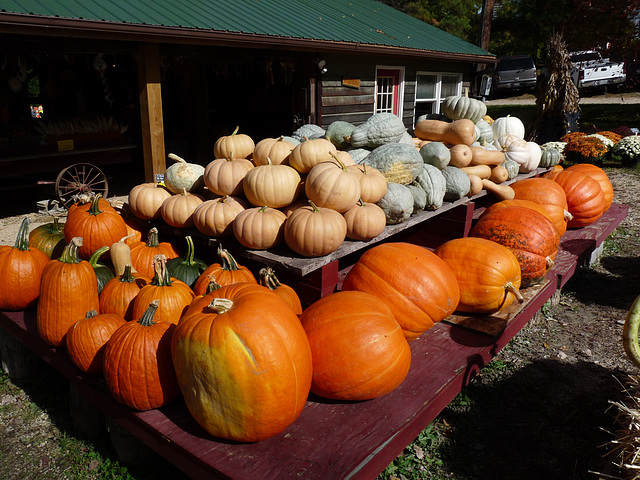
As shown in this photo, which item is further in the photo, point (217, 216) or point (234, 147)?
point (234, 147)

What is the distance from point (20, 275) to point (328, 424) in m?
2.32

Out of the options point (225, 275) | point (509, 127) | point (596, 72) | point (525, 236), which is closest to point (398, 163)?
point (525, 236)

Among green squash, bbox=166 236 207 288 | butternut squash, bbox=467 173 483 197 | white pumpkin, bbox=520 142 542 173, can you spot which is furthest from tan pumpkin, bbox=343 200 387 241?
white pumpkin, bbox=520 142 542 173

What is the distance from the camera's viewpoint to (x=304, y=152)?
142 inches

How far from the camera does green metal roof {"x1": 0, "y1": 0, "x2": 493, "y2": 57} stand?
547 centimetres

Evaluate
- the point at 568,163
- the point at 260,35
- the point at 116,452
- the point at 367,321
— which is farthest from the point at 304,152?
the point at 568,163

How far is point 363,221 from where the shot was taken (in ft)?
11.1

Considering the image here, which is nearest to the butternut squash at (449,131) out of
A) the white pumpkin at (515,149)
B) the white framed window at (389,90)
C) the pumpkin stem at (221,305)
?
the white pumpkin at (515,149)

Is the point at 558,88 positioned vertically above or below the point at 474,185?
above

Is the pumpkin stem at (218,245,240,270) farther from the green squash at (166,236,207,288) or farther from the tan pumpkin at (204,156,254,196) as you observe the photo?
the tan pumpkin at (204,156,254,196)

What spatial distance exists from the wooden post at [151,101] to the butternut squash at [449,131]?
3.43 metres

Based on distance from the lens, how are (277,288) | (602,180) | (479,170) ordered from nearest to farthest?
1. (277,288)
2. (479,170)
3. (602,180)

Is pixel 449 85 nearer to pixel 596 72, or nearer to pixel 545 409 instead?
pixel 545 409

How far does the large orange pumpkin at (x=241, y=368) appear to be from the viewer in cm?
196
